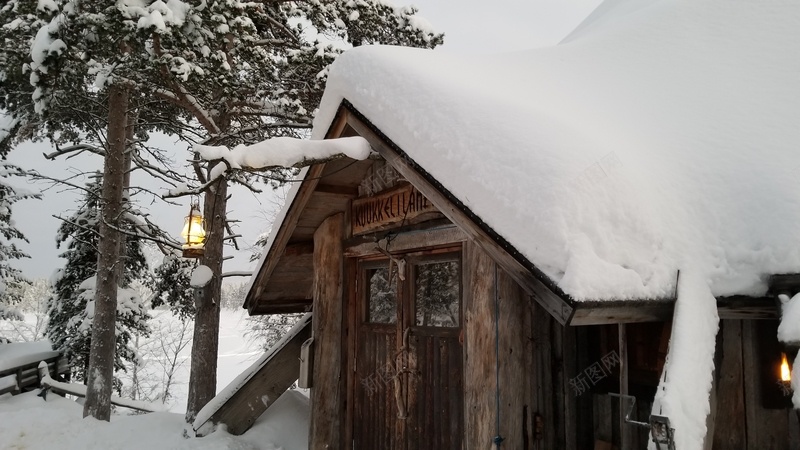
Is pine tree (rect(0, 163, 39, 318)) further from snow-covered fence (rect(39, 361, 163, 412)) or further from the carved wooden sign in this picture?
the carved wooden sign

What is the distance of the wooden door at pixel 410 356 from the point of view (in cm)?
395

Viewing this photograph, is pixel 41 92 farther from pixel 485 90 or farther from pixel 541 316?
pixel 541 316

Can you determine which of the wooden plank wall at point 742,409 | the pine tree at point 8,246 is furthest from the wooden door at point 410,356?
the pine tree at point 8,246

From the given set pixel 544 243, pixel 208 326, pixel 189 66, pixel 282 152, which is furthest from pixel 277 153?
pixel 208 326

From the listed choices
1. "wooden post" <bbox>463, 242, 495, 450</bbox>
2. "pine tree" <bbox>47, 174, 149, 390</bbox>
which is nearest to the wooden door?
"wooden post" <bbox>463, 242, 495, 450</bbox>

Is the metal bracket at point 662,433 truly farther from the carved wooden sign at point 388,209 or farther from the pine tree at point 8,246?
the pine tree at point 8,246

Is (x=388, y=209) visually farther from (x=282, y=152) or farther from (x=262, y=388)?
(x=262, y=388)

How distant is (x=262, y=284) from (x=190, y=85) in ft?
13.0

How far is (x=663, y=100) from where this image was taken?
3570 millimetres

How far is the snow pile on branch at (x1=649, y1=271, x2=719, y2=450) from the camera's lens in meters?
1.94

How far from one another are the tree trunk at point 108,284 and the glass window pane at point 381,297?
6.32 metres

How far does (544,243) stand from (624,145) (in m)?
1.19

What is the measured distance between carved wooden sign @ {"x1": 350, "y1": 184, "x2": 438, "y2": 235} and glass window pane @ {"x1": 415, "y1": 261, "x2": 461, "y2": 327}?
1.60ft

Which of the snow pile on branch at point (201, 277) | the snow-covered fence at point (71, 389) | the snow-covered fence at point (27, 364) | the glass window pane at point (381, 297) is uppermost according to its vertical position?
the snow pile on branch at point (201, 277)
